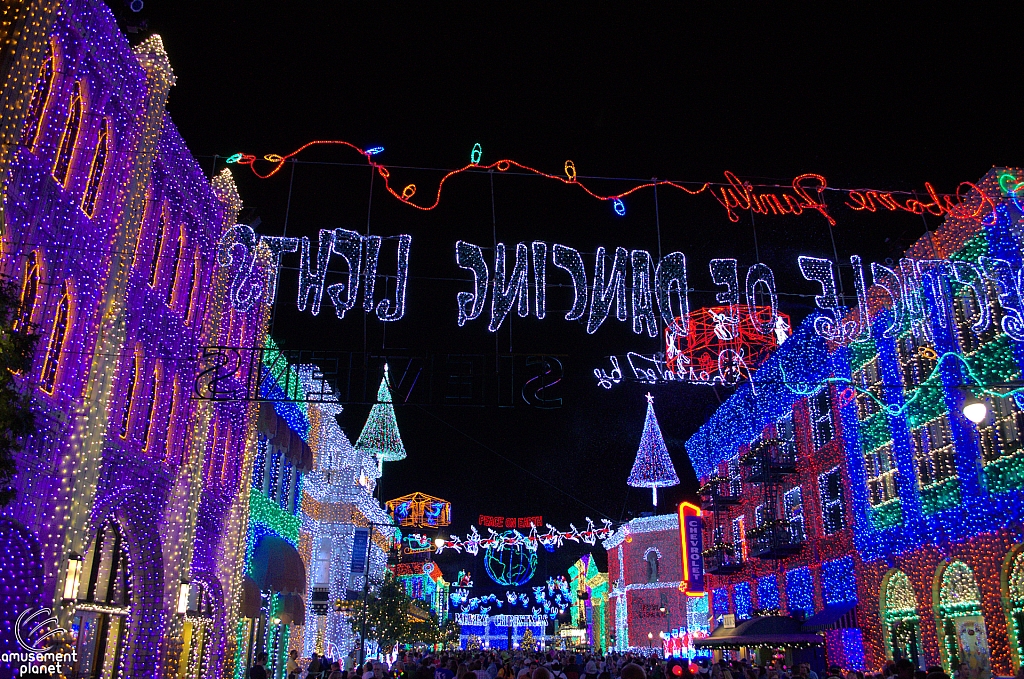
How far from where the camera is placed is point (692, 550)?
44.8m

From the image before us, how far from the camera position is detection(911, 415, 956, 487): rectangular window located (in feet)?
66.4

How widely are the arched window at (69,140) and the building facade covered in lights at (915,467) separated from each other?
13.0 m

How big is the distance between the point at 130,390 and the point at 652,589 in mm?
44813

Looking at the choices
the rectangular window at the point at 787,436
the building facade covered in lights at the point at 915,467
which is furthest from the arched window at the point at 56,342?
the rectangular window at the point at 787,436

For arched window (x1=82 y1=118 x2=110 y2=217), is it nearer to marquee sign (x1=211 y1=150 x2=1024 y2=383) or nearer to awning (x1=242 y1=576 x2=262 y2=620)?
marquee sign (x1=211 y1=150 x2=1024 y2=383)

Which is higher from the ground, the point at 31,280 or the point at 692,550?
the point at 31,280

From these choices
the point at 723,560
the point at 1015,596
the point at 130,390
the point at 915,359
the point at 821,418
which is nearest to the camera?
the point at 130,390

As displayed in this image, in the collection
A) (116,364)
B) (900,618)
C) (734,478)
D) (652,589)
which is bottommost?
(900,618)

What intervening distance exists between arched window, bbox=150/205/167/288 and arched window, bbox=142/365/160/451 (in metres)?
1.82

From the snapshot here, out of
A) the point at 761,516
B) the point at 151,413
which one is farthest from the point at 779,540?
the point at 151,413

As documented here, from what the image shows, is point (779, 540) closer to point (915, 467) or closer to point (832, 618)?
point (832, 618)

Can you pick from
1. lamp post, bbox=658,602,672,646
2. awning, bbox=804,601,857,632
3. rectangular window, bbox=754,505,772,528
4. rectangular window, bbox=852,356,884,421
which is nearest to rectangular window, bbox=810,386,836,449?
rectangular window, bbox=852,356,884,421

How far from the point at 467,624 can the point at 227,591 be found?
4204 inches

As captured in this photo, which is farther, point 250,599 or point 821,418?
point 821,418
